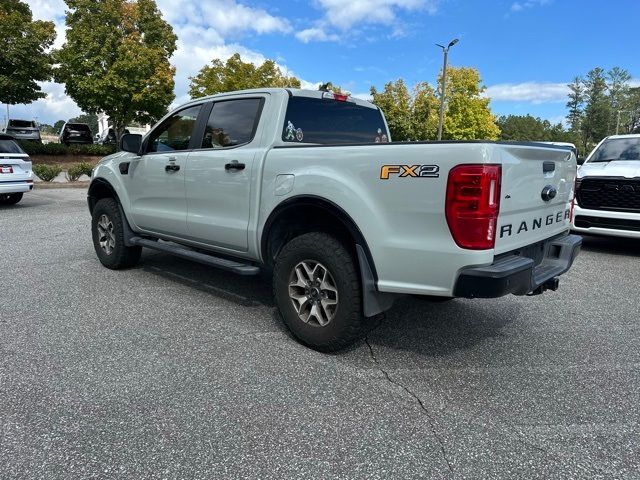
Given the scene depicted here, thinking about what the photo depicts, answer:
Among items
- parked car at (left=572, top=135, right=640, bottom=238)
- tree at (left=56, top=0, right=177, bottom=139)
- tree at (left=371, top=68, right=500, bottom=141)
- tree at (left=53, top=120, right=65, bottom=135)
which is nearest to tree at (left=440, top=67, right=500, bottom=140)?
tree at (left=371, top=68, right=500, bottom=141)

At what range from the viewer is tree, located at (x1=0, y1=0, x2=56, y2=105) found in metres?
21.4

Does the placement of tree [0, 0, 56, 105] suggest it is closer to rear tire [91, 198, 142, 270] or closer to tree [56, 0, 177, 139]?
tree [56, 0, 177, 139]

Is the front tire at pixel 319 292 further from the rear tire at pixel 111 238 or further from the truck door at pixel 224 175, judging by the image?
the rear tire at pixel 111 238

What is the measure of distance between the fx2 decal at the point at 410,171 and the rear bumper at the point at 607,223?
189 inches

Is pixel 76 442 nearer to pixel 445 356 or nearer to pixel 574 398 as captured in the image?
pixel 445 356

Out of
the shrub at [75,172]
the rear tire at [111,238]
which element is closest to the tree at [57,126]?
the shrub at [75,172]

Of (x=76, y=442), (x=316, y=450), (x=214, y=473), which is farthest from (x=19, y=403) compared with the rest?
(x=316, y=450)

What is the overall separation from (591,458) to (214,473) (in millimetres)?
1808

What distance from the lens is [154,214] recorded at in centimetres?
486

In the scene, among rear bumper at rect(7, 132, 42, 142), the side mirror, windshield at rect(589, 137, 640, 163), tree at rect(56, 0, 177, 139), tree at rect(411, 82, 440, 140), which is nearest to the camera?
the side mirror

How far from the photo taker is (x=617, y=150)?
8164 millimetres

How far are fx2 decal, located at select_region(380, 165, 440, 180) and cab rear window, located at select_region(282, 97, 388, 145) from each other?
1270 millimetres

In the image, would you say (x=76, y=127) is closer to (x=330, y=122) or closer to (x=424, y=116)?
(x=424, y=116)

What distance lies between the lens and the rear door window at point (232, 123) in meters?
3.99
